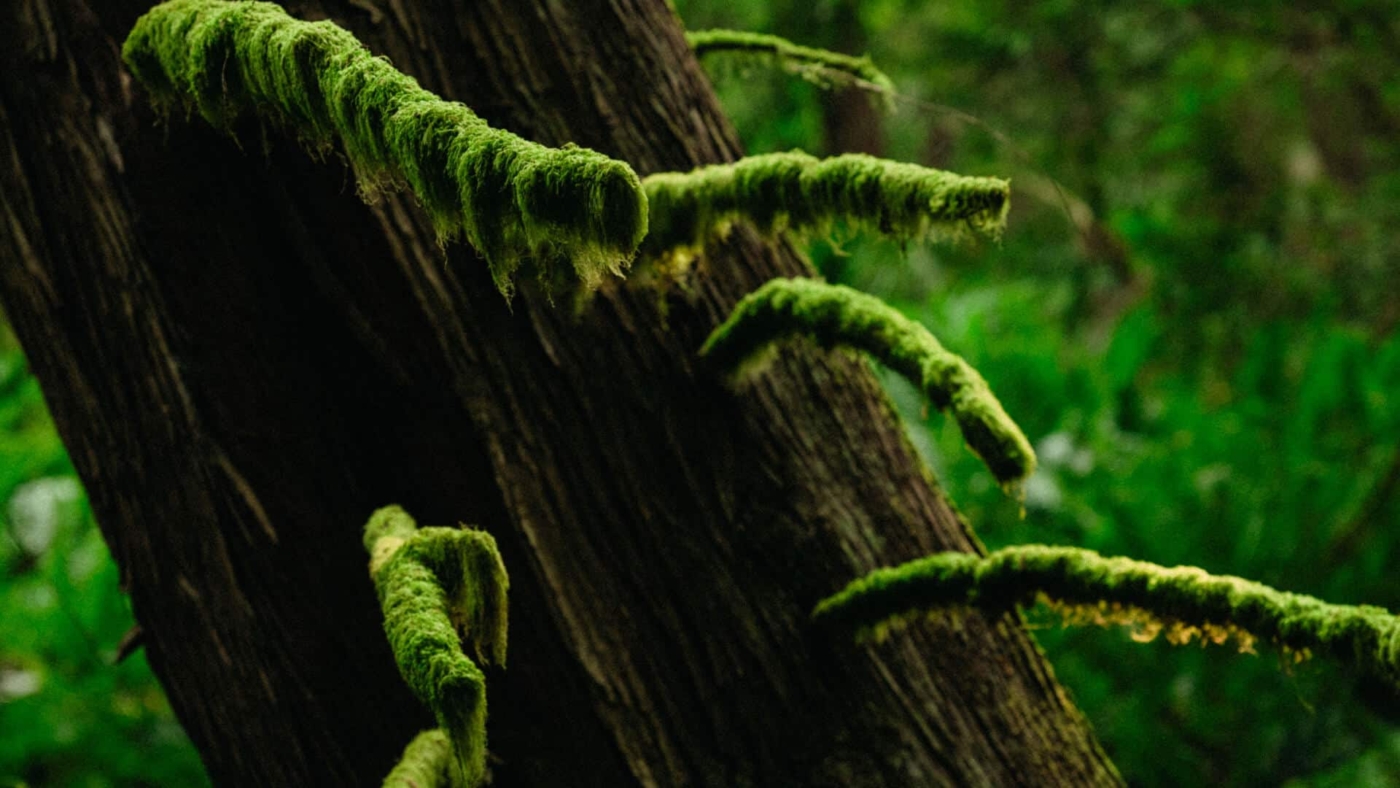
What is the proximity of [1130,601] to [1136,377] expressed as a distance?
480 centimetres

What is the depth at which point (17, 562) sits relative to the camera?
414 cm

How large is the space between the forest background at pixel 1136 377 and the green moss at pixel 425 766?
964 mm

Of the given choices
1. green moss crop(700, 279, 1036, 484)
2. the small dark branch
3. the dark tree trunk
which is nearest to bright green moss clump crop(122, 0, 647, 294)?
the dark tree trunk

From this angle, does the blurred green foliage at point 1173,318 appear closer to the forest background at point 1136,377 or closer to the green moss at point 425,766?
the forest background at point 1136,377

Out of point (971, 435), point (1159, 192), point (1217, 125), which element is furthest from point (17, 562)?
point (1159, 192)

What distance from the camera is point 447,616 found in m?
1.01

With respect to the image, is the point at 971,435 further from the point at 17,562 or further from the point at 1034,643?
the point at 17,562

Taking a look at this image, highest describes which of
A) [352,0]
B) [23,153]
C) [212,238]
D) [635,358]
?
[352,0]

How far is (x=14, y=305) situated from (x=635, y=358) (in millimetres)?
864

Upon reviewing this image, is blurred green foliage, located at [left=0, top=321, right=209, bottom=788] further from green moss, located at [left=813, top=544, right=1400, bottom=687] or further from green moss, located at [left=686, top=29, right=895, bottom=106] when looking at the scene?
green moss, located at [left=813, top=544, right=1400, bottom=687]

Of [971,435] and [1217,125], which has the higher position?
[1217,125]

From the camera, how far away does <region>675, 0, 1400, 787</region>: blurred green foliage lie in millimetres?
3686

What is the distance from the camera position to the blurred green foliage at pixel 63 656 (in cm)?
315

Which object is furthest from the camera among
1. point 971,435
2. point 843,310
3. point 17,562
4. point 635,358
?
point 17,562
